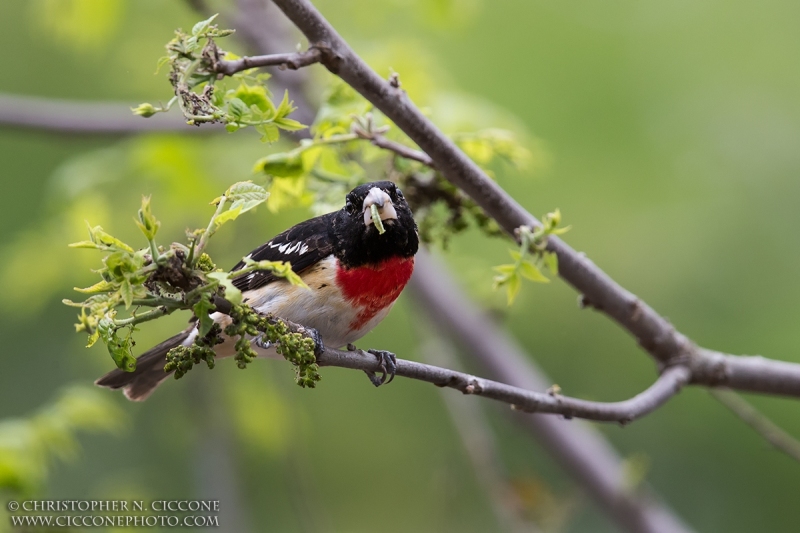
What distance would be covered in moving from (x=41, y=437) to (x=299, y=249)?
4.32ft

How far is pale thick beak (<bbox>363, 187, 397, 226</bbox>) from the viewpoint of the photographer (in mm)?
2932

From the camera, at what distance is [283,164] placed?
9.46ft

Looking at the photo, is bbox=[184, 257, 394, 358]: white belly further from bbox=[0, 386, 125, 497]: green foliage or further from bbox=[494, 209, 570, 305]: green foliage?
bbox=[0, 386, 125, 497]: green foliage

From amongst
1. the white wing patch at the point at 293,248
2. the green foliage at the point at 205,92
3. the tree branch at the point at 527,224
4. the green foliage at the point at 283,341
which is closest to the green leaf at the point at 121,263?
the green foliage at the point at 283,341

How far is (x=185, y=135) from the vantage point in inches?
191

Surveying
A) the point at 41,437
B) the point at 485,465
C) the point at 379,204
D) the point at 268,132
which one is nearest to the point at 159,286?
the point at 268,132

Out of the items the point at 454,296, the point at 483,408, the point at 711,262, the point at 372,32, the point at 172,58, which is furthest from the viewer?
the point at 483,408

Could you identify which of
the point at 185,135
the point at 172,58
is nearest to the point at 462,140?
the point at 172,58

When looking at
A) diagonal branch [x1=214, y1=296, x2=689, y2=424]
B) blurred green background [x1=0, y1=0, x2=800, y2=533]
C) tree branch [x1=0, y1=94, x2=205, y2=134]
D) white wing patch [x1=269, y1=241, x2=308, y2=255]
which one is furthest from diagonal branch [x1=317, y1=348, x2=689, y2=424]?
blurred green background [x1=0, y1=0, x2=800, y2=533]

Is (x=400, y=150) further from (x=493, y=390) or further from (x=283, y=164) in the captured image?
(x=493, y=390)

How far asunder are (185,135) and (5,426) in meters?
2.03

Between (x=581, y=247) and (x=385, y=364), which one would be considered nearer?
(x=385, y=364)

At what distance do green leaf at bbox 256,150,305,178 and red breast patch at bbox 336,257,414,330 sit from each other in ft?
1.52

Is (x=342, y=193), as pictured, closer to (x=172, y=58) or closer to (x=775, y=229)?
(x=172, y=58)
